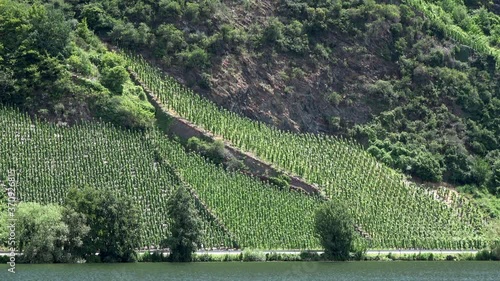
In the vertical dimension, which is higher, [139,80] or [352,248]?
[139,80]

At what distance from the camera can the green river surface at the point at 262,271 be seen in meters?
100

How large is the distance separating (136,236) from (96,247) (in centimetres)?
385

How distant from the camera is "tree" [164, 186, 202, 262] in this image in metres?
115

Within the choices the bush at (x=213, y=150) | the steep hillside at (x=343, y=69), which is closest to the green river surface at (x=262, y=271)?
the bush at (x=213, y=150)

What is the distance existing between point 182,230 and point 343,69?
164 ft

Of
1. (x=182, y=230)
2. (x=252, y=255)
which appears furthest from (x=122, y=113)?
(x=252, y=255)

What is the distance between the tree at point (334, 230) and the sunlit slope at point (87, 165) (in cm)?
1026

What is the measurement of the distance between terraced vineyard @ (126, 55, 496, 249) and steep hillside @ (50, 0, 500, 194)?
3062 mm

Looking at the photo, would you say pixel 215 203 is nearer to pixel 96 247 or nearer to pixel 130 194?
pixel 130 194

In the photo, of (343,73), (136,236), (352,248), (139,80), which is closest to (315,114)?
(343,73)

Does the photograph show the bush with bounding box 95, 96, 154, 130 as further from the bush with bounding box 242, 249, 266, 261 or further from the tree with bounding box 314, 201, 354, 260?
the tree with bounding box 314, 201, 354, 260

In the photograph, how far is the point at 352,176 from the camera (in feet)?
456

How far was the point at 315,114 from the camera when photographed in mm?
151875

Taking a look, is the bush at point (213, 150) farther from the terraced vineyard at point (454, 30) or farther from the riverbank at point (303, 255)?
the terraced vineyard at point (454, 30)
